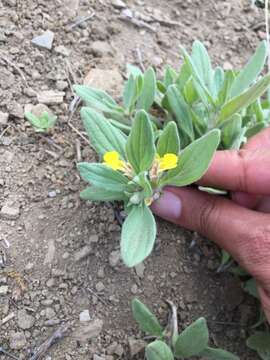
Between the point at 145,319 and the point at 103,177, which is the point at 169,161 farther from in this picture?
the point at 145,319

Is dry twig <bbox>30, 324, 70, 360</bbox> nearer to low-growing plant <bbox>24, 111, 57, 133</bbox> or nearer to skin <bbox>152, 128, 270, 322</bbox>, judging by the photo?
skin <bbox>152, 128, 270, 322</bbox>

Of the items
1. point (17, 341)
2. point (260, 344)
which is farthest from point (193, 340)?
point (17, 341)

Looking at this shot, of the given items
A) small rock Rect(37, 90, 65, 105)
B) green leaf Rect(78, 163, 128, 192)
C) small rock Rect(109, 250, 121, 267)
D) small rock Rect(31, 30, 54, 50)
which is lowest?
small rock Rect(109, 250, 121, 267)

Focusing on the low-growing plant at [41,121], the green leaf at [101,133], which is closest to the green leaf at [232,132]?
the green leaf at [101,133]

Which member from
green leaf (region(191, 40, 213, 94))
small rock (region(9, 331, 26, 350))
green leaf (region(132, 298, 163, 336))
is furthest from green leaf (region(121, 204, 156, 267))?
green leaf (region(191, 40, 213, 94))

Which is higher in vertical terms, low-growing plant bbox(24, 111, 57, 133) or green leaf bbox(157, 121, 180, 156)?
green leaf bbox(157, 121, 180, 156)

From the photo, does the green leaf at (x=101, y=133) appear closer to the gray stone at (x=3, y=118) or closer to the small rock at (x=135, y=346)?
the gray stone at (x=3, y=118)
